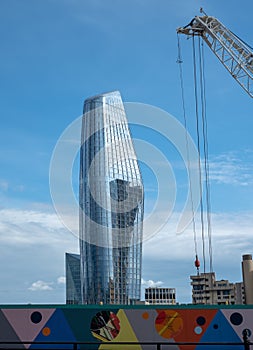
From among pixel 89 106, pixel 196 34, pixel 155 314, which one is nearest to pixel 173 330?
pixel 155 314

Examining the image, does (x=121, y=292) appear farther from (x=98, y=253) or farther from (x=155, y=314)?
(x=155, y=314)

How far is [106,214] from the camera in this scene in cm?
14788

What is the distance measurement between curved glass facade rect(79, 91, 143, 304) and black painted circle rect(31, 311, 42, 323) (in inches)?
5049

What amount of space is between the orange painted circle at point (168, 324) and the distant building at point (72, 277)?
169 m

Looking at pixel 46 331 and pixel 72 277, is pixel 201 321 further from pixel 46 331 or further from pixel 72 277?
pixel 72 277

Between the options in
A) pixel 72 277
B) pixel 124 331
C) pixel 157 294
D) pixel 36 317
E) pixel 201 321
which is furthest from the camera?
pixel 157 294

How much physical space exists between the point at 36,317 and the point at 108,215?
132m

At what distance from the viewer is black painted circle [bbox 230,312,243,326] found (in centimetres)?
1576

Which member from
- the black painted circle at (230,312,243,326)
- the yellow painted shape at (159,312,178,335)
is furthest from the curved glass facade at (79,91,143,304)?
the black painted circle at (230,312,243,326)

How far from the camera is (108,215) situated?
485ft

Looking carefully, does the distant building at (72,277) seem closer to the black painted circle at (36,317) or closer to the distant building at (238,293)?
the distant building at (238,293)

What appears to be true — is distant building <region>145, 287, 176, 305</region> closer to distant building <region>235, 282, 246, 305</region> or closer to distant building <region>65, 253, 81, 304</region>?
distant building <region>65, 253, 81, 304</region>

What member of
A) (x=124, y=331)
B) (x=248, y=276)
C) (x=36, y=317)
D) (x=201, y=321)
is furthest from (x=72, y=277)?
(x=201, y=321)

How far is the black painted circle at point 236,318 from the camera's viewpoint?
15759 mm
